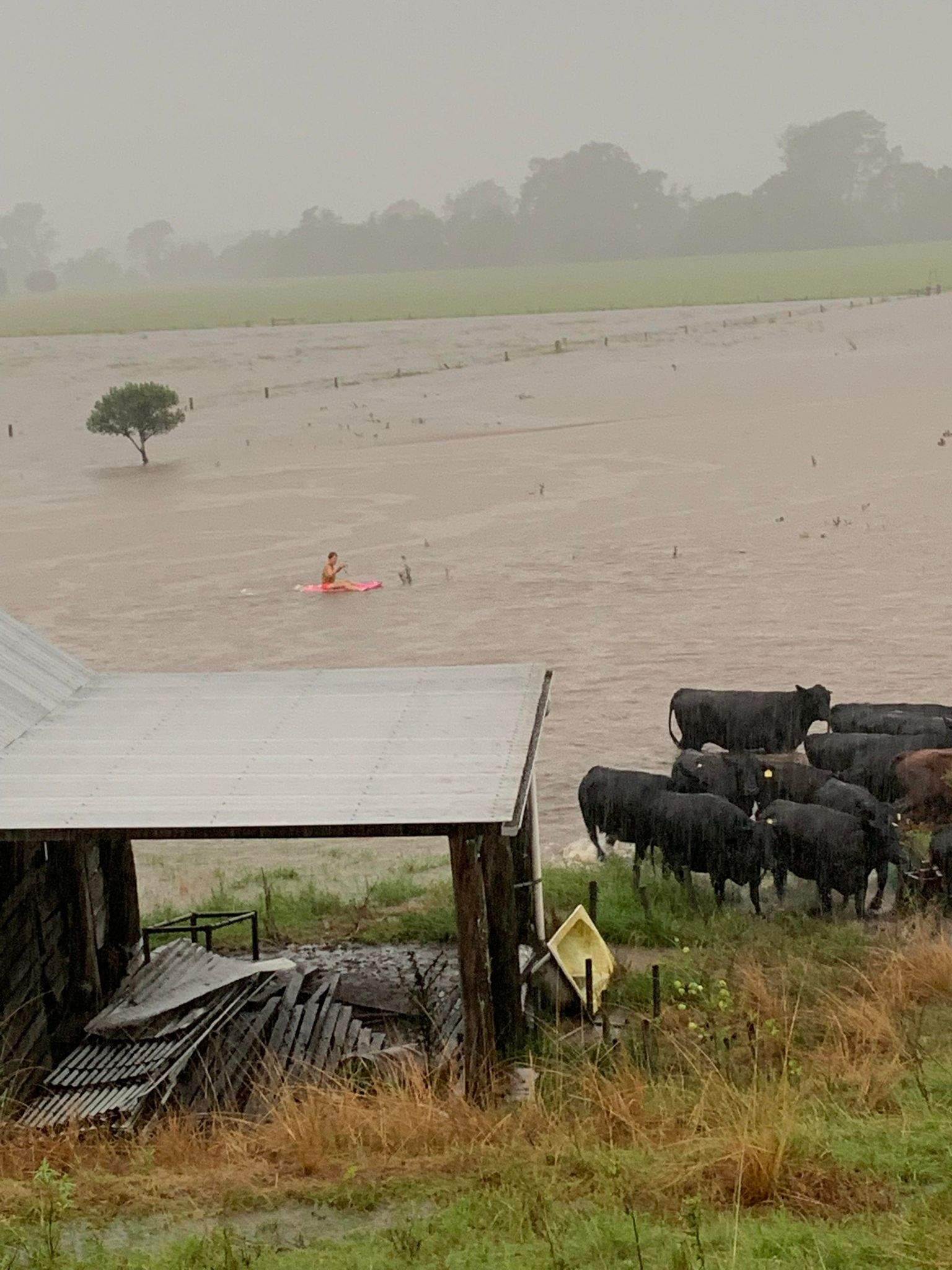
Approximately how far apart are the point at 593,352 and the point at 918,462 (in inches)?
1279

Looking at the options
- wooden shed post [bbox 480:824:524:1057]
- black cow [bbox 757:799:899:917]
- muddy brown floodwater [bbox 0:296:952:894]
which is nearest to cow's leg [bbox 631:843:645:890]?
black cow [bbox 757:799:899:917]

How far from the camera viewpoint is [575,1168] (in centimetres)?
762

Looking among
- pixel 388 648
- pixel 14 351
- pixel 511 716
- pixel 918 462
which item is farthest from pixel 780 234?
pixel 511 716

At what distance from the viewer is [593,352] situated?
7181 centimetres

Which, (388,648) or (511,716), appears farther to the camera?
(388,648)

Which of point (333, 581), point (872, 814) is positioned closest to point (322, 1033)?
point (872, 814)

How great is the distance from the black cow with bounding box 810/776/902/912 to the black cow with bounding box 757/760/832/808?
0.70m

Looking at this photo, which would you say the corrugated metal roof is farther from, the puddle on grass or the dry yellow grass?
the puddle on grass

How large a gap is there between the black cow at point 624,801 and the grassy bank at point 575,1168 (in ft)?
13.7

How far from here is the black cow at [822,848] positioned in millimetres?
13203

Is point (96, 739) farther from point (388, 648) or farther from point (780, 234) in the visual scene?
point (780, 234)

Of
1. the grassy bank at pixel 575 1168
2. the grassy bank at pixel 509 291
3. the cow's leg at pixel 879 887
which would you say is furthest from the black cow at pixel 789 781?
the grassy bank at pixel 509 291

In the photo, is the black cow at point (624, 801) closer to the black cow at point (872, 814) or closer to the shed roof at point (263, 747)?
the black cow at point (872, 814)

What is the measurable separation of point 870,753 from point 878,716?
1.21 metres
